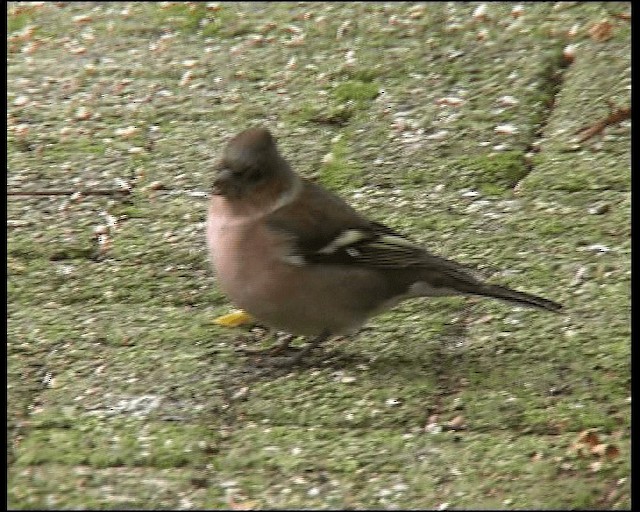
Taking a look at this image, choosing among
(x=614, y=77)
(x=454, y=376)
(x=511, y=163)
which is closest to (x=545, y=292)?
(x=454, y=376)

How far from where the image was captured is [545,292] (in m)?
4.82

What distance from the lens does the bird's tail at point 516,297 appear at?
438cm

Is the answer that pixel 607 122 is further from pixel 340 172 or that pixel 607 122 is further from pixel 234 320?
pixel 234 320

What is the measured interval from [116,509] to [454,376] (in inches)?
48.1

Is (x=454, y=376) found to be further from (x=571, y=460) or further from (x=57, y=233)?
(x=57, y=233)

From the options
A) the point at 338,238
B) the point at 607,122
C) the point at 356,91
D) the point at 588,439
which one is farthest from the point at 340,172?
the point at 588,439

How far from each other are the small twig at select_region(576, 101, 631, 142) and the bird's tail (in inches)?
69.9

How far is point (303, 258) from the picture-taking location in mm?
4250

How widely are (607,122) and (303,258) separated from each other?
7.68 feet

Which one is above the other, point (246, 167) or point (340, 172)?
point (246, 167)

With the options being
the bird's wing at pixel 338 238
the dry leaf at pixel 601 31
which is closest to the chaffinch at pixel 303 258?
the bird's wing at pixel 338 238

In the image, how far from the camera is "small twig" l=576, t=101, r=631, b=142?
19.9 feet

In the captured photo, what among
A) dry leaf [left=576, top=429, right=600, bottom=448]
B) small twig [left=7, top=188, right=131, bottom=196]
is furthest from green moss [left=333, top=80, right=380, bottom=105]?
dry leaf [left=576, top=429, right=600, bottom=448]

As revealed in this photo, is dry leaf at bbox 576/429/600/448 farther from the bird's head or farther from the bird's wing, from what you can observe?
the bird's head
